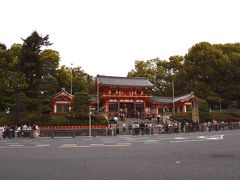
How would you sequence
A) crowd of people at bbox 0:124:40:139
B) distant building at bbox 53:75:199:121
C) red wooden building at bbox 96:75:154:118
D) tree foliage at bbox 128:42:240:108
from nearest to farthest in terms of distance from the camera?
crowd of people at bbox 0:124:40:139 → red wooden building at bbox 96:75:154:118 → distant building at bbox 53:75:199:121 → tree foliage at bbox 128:42:240:108

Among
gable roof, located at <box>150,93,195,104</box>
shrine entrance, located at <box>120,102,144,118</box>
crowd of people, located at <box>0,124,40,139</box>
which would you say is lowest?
crowd of people, located at <box>0,124,40,139</box>

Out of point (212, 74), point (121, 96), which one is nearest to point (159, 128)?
point (121, 96)

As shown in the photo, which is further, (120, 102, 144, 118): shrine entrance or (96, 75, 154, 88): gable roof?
(96, 75, 154, 88): gable roof

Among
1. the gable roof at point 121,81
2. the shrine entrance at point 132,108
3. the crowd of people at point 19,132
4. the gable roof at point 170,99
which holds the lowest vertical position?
the crowd of people at point 19,132

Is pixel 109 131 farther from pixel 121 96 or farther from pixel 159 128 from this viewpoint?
pixel 121 96

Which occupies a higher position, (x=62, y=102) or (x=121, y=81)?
(x=121, y=81)

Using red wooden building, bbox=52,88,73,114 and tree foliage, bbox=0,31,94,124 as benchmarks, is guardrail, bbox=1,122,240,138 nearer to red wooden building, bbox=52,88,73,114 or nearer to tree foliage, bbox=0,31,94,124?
tree foliage, bbox=0,31,94,124

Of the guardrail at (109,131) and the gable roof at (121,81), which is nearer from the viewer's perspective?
the guardrail at (109,131)

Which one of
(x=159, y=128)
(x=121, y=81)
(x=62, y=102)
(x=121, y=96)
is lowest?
(x=159, y=128)

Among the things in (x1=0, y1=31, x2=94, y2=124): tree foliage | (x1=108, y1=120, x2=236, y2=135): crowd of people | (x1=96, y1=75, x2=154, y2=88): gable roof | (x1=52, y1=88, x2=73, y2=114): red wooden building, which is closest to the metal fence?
(x1=108, y1=120, x2=236, y2=135): crowd of people

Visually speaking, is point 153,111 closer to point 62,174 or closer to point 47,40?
point 47,40

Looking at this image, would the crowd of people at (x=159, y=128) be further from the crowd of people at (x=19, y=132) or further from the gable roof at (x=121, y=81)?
the gable roof at (x=121, y=81)

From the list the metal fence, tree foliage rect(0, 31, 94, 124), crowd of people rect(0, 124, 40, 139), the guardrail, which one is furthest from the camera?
tree foliage rect(0, 31, 94, 124)

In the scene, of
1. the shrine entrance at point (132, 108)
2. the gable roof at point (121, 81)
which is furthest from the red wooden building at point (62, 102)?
the shrine entrance at point (132, 108)
